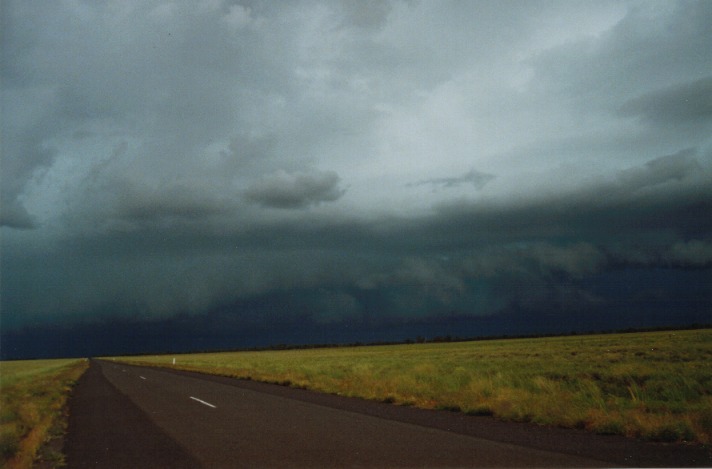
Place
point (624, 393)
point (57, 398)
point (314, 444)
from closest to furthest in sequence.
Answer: point (314, 444) < point (624, 393) < point (57, 398)

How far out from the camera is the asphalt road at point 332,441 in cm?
716

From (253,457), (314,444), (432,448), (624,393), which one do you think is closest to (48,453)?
(253,457)

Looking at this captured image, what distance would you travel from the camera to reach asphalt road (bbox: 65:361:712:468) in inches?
282

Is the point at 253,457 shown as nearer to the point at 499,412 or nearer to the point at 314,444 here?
the point at 314,444

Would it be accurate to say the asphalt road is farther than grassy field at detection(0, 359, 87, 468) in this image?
No

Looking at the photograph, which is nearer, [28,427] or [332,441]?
[332,441]

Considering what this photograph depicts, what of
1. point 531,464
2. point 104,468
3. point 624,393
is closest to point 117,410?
point 104,468

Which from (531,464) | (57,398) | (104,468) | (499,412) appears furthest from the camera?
(57,398)

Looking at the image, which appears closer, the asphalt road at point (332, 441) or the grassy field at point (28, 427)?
the asphalt road at point (332, 441)

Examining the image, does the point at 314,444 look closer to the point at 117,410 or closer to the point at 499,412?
the point at 499,412

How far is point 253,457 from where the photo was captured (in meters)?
7.66

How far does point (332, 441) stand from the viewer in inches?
345

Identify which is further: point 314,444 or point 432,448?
point 314,444

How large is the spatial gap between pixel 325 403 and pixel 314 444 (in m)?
6.52
